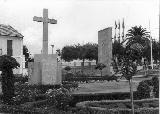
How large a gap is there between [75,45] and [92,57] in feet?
25.2

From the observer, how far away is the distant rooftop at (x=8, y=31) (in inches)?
2095

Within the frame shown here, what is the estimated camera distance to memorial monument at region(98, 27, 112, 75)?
3903 centimetres

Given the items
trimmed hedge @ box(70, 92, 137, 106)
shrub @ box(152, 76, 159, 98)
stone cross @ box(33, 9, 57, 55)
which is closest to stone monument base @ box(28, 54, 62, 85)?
stone cross @ box(33, 9, 57, 55)

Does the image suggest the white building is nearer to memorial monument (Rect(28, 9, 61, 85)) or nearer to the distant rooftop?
the distant rooftop

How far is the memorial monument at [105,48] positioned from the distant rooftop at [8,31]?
17.0 m

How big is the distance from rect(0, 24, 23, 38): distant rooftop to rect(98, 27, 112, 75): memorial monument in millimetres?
16975

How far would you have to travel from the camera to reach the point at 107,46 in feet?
129

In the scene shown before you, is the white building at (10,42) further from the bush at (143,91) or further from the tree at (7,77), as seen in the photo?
the bush at (143,91)

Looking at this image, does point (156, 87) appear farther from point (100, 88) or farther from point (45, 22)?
point (45, 22)

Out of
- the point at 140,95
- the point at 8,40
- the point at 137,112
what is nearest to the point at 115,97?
the point at 140,95

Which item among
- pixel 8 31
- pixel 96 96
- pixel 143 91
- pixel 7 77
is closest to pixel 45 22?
→ pixel 7 77

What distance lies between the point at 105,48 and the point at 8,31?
19.6 meters

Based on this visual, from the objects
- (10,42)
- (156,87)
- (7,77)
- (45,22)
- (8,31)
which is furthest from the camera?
(8,31)

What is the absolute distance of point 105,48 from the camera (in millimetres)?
39750
